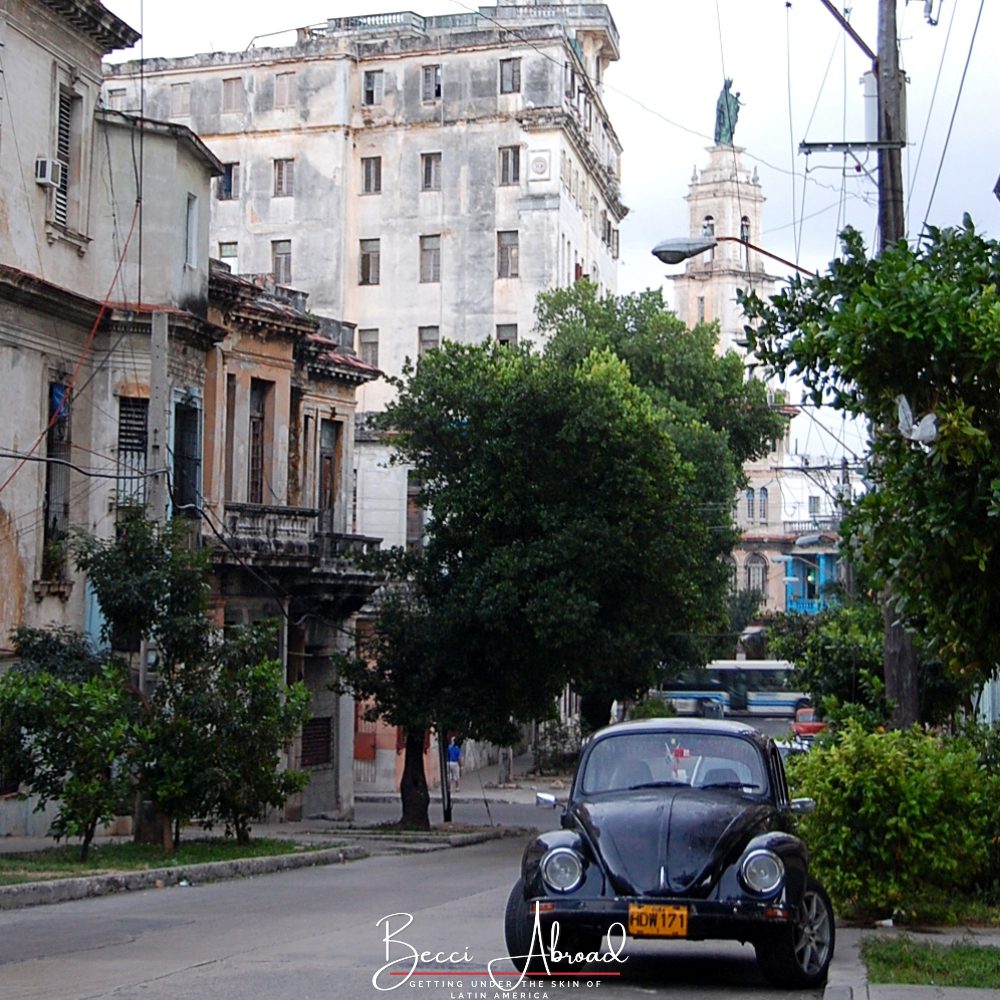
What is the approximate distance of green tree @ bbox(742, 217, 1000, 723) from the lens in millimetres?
11438

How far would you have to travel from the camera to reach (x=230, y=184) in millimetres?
67625

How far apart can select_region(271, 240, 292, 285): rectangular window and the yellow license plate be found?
57523mm

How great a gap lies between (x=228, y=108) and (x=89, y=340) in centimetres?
3872

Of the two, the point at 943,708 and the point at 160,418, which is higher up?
the point at 160,418

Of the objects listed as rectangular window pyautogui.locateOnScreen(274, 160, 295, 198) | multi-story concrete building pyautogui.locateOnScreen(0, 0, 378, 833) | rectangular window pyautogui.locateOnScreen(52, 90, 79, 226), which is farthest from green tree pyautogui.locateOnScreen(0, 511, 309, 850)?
rectangular window pyautogui.locateOnScreen(274, 160, 295, 198)

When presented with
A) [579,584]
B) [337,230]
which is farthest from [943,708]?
[337,230]

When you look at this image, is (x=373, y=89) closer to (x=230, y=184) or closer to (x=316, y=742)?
(x=230, y=184)

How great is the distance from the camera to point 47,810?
29406 millimetres

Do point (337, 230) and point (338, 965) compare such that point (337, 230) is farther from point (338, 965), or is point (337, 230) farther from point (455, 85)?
point (338, 965)

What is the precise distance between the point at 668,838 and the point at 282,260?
5776 centimetres

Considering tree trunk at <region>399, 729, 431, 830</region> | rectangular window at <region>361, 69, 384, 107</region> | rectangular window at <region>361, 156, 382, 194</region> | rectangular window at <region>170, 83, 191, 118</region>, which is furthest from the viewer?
rectangular window at <region>170, 83, 191, 118</region>

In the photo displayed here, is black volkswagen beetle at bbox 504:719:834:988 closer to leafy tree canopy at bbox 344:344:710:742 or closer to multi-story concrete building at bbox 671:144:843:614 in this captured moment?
leafy tree canopy at bbox 344:344:710:742

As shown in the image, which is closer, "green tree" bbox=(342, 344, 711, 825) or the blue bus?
"green tree" bbox=(342, 344, 711, 825)

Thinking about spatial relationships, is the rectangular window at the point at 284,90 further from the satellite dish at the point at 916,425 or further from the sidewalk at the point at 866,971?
the satellite dish at the point at 916,425
